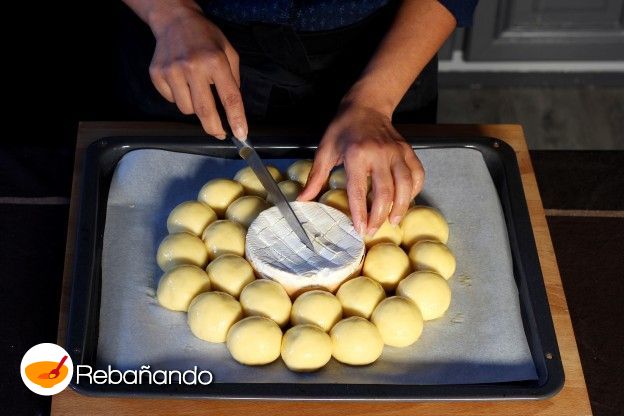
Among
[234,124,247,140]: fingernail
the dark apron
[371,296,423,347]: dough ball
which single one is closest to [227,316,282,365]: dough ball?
[371,296,423,347]: dough ball

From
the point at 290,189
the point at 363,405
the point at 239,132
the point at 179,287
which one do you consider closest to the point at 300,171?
the point at 290,189

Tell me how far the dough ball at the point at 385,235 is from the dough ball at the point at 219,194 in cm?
19

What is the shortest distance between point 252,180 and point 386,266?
0.22 metres

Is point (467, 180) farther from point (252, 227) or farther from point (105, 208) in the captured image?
point (105, 208)

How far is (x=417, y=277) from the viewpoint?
3.10 ft

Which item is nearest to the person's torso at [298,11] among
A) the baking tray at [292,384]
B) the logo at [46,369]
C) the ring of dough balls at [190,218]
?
the baking tray at [292,384]

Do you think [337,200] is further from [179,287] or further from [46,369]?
[46,369]

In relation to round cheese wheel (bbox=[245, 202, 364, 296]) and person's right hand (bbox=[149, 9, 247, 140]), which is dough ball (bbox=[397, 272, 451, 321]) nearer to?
round cheese wheel (bbox=[245, 202, 364, 296])

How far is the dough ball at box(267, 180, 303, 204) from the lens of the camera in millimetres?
1045

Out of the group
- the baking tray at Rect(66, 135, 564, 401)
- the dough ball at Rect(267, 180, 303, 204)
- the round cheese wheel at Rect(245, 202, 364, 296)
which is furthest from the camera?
the dough ball at Rect(267, 180, 303, 204)

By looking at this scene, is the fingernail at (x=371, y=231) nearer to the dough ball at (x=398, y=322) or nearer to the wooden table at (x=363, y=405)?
the dough ball at (x=398, y=322)

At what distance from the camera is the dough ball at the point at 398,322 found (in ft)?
2.94

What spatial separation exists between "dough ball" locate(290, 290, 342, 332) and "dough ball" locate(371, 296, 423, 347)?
0.05 m

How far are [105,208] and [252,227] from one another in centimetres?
21
